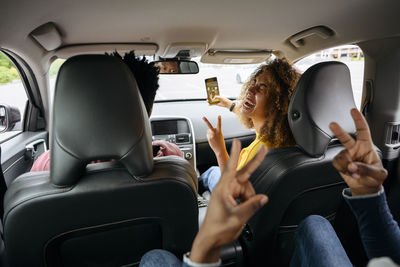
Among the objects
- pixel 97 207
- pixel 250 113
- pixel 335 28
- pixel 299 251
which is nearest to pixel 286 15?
pixel 335 28

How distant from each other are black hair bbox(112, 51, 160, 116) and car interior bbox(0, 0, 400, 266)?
0.36 meters

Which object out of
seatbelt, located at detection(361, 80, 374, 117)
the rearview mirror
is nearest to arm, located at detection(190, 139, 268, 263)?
the rearview mirror

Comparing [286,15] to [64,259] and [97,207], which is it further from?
[64,259]

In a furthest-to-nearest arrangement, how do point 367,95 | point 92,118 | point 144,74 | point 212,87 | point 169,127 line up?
point 169,127, point 212,87, point 367,95, point 144,74, point 92,118

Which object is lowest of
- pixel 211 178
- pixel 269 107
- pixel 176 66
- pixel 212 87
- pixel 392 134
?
pixel 211 178

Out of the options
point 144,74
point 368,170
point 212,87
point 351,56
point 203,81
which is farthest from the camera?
point 203,81

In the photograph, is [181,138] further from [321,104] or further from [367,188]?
[367,188]

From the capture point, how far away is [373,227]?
Answer: 915 mm

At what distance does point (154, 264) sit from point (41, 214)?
468 millimetres

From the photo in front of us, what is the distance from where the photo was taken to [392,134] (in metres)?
2.27

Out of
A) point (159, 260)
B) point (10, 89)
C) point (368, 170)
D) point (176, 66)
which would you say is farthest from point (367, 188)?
point (10, 89)

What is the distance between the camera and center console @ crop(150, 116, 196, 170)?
9.86ft

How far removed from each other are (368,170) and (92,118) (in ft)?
3.13

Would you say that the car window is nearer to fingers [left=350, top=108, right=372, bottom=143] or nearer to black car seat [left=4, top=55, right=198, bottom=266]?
black car seat [left=4, top=55, right=198, bottom=266]
